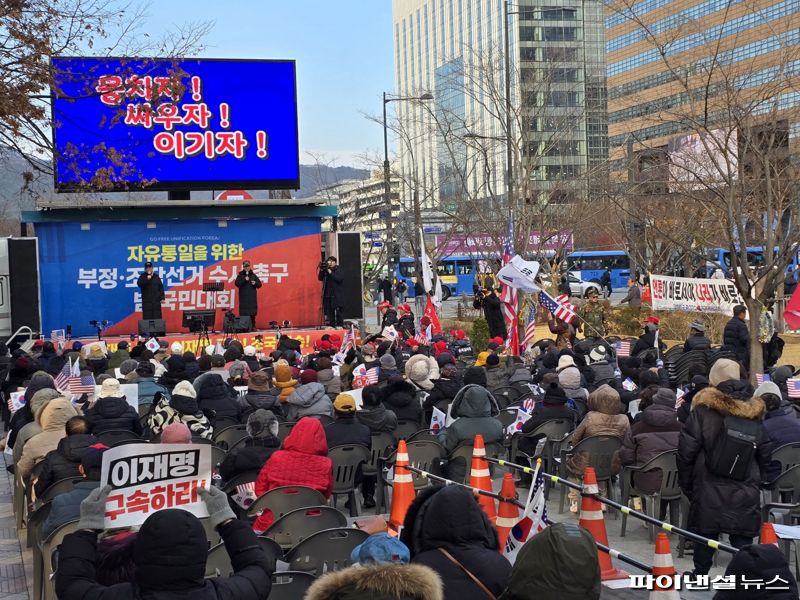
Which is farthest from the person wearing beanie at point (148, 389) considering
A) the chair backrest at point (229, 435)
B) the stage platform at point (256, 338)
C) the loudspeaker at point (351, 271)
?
the loudspeaker at point (351, 271)

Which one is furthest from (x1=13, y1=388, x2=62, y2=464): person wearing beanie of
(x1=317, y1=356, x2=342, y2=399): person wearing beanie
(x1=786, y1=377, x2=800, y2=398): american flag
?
(x1=786, y1=377, x2=800, y2=398): american flag

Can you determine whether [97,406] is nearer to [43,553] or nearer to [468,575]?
[43,553]

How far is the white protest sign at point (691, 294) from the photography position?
16.2 metres

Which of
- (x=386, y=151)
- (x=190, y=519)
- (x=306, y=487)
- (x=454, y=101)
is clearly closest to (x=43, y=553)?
(x=306, y=487)

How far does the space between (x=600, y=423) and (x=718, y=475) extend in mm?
2907

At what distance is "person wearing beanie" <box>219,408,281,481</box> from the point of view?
27.9 ft

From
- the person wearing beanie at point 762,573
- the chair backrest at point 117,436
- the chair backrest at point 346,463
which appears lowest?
the chair backrest at point 346,463

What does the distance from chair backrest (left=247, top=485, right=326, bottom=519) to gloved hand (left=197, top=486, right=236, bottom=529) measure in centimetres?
287

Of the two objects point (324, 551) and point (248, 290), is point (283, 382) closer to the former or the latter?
point (324, 551)

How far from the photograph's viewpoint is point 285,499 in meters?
7.68

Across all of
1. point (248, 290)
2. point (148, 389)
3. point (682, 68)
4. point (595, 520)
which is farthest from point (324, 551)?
point (248, 290)

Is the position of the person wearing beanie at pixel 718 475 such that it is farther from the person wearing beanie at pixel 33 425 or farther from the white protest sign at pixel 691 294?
the white protest sign at pixel 691 294

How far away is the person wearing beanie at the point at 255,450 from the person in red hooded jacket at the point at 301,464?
0.38 m

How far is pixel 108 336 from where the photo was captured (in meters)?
26.5
